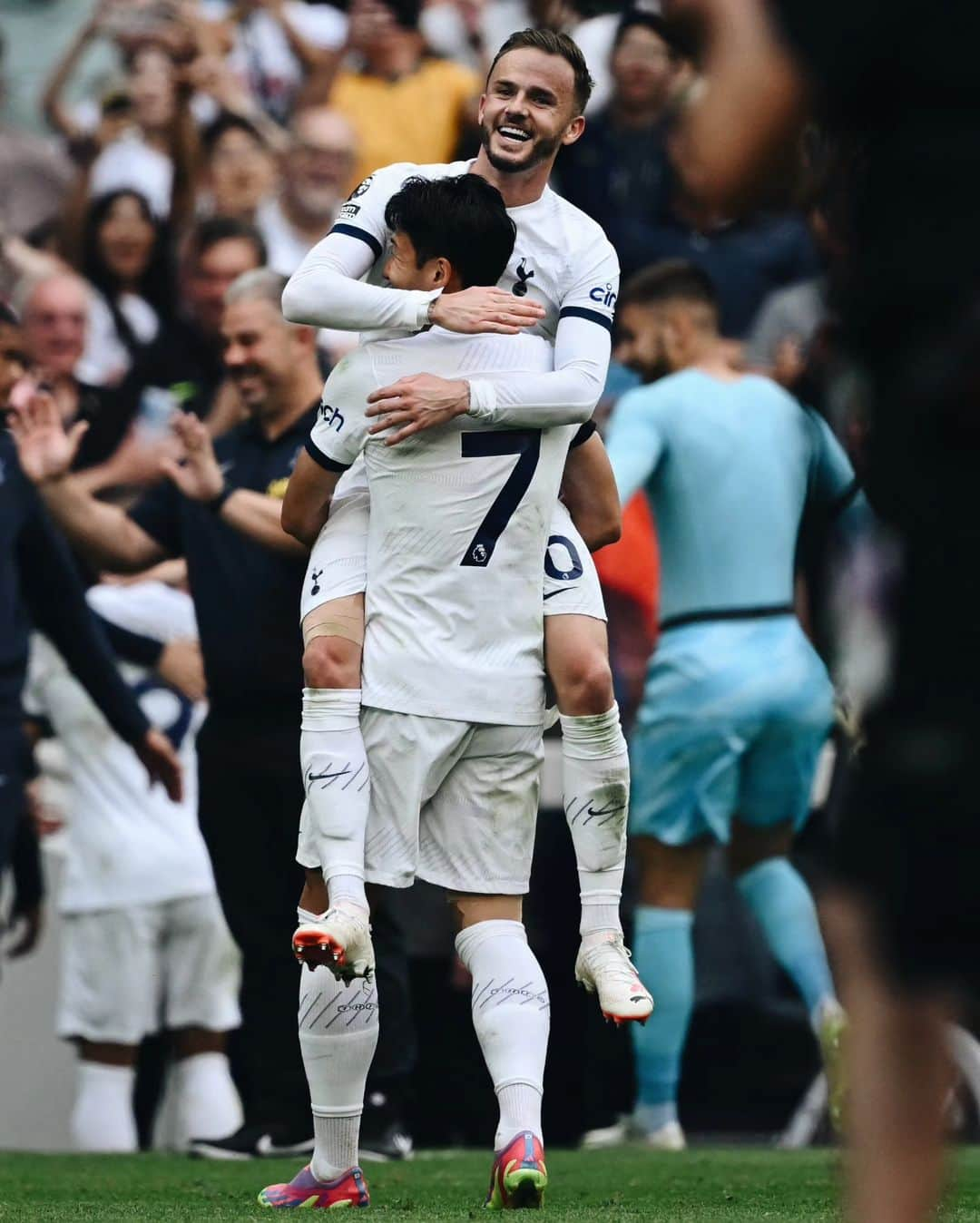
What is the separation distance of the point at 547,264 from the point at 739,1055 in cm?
406

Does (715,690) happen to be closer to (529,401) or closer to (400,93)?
(529,401)

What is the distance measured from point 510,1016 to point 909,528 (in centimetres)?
255

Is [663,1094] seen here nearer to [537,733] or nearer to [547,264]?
[537,733]

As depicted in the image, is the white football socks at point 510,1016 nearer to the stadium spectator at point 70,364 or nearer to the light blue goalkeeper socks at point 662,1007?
the light blue goalkeeper socks at point 662,1007

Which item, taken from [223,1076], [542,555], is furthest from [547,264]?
[223,1076]

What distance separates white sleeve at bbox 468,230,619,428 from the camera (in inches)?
184

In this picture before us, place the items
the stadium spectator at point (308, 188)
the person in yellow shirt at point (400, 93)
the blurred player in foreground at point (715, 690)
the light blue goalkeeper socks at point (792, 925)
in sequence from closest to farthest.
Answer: the light blue goalkeeper socks at point (792, 925) < the blurred player in foreground at point (715, 690) < the stadium spectator at point (308, 188) < the person in yellow shirt at point (400, 93)

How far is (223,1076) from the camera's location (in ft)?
24.8

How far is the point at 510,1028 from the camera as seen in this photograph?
183 inches

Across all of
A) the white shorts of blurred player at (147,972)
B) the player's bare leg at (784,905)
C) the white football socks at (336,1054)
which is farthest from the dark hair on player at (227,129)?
the white football socks at (336,1054)

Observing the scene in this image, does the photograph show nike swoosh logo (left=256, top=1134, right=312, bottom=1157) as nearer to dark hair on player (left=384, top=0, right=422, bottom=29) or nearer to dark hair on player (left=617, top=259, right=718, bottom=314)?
dark hair on player (left=617, top=259, right=718, bottom=314)

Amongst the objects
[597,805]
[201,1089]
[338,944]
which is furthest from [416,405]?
[201,1089]

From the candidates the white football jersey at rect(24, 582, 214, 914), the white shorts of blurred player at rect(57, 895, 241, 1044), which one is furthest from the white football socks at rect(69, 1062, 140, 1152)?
the white football jersey at rect(24, 582, 214, 914)

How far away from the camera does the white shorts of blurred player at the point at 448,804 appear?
15.4ft
